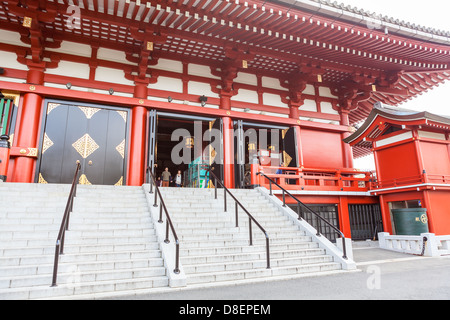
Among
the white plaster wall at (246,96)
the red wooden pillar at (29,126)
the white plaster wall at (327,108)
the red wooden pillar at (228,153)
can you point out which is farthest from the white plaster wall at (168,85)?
the white plaster wall at (327,108)

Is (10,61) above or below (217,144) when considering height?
above

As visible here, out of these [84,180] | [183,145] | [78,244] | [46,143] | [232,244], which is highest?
[183,145]

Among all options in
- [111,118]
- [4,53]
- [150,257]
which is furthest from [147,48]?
[150,257]

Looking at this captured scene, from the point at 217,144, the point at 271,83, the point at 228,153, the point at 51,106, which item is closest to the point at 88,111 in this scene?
the point at 51,106

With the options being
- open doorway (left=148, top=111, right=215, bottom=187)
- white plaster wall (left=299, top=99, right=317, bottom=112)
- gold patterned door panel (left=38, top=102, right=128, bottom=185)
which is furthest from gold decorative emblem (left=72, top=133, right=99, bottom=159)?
white plaster wall (left=299, top=99, right=317, bottom=112)

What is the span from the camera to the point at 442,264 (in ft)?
22.9

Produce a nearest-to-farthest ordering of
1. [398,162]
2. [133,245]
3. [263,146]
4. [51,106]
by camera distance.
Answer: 1. [133,245]
2. [51,106]
3. [398,162]
4. [263,146]

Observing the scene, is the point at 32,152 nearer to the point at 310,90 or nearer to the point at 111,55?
the point at 111,55

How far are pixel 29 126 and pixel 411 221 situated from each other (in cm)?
1217

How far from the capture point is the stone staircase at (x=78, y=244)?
14.6 ft

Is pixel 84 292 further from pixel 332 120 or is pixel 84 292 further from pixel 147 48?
pixel 332 120

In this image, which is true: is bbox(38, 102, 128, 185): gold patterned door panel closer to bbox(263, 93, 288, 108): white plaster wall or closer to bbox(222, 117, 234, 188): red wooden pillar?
bbox(222, 117, 234, 188): red wooden pillar

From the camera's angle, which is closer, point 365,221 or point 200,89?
point 365,221

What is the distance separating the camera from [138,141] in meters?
9.94
